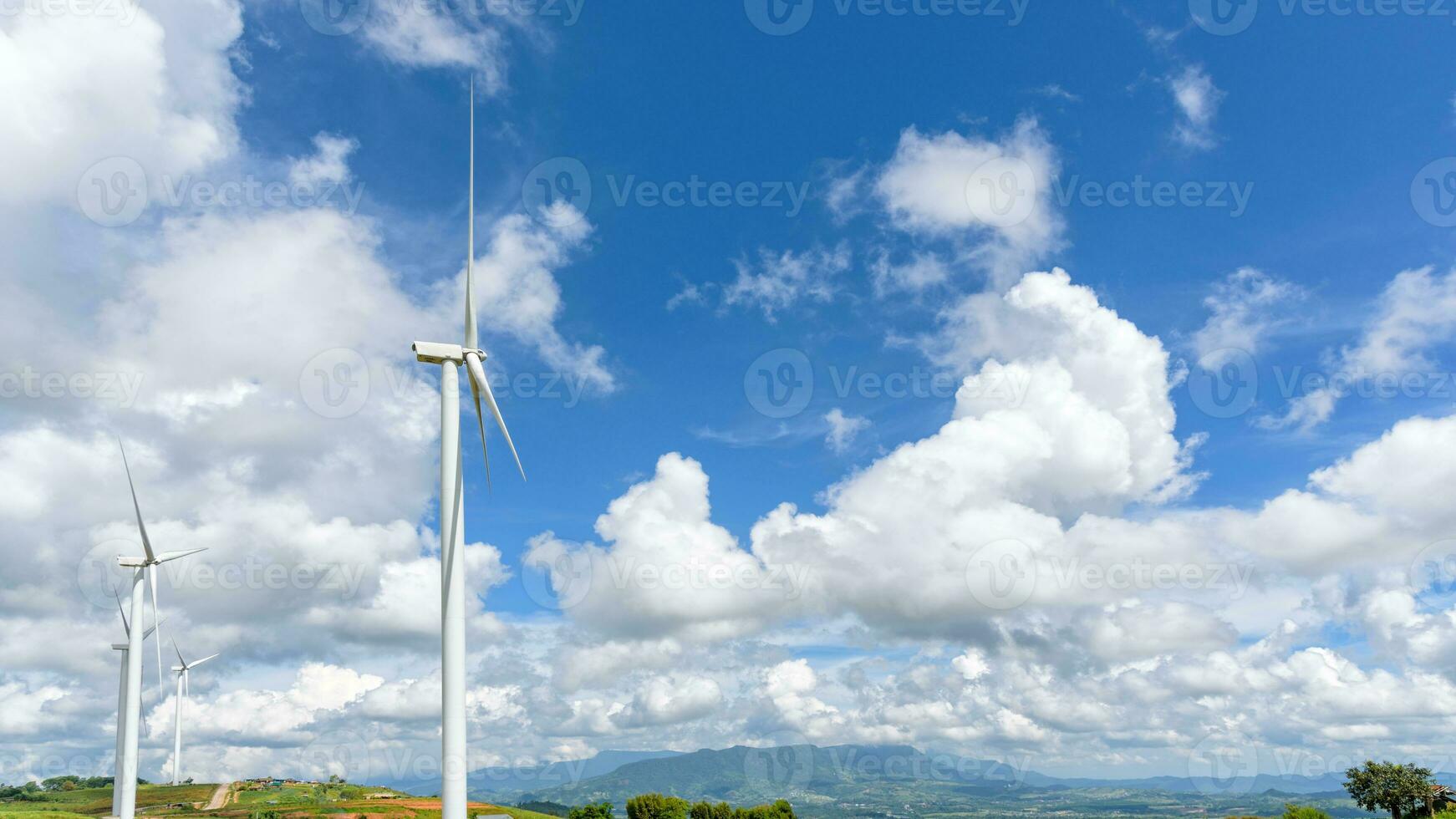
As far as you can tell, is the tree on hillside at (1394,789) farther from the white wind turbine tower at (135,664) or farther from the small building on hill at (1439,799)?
the white wind turbine tower at (135,664)

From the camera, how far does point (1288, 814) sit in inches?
6673

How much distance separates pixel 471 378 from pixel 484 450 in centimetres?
607

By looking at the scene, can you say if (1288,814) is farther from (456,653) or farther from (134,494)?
(134,494)

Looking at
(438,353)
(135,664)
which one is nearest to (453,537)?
(438,353)

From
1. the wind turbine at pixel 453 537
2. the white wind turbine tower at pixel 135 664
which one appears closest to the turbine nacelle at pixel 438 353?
the wind turbine at pixel 453 537

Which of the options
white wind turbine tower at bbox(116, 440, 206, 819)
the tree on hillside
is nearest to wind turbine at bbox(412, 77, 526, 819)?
white wind turbine tower at bbox(116, 440, 206, 819)

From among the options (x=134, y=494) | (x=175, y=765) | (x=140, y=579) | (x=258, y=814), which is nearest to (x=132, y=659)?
(x=140, y=579)

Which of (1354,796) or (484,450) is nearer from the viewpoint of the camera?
(484,450)

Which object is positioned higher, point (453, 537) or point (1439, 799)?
point (453, 537)

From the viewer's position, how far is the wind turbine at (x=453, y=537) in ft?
190

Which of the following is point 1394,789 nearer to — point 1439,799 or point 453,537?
point 1439,799

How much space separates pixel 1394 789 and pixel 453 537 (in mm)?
168725

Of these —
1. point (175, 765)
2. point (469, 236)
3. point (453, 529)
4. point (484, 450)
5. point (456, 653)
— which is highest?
point (469, 236)

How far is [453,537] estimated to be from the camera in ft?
203
